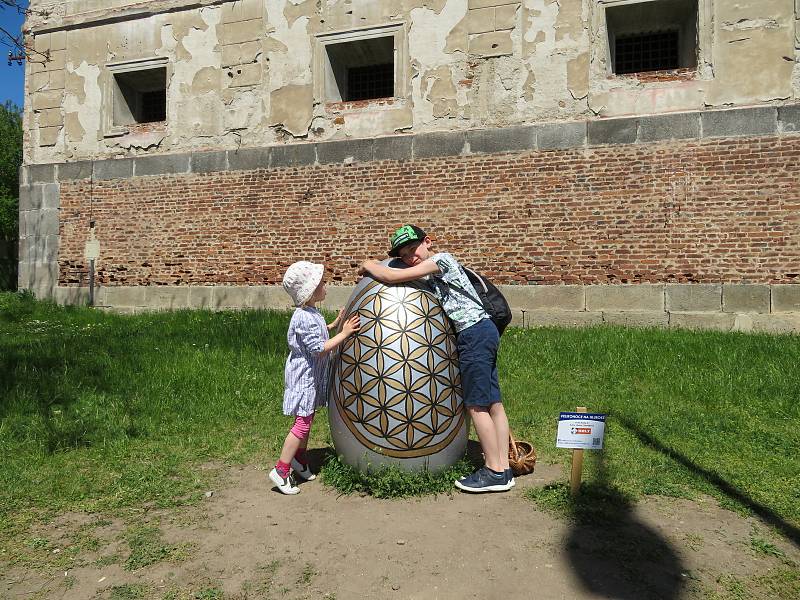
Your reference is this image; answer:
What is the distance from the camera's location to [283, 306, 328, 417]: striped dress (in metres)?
4.25

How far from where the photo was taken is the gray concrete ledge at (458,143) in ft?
32.0

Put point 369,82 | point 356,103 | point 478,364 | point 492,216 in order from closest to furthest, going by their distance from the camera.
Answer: point 478,364
point 492,216
point 356,103
point 369,82

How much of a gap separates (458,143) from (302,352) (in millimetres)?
7677

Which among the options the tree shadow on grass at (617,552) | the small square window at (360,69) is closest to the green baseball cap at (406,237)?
the tree shadow on grass at (617,552)

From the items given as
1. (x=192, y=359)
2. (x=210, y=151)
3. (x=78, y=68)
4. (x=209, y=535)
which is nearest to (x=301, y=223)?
(x=210, y=151)

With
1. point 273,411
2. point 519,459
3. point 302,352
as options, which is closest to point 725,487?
point 519,459

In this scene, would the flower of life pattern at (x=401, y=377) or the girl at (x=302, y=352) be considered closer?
the flower of life pattern at (x=401, y=377)

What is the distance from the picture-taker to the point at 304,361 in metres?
4.36

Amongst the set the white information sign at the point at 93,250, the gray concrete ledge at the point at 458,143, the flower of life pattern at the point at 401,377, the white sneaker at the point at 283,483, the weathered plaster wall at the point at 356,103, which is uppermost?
the weathered plaster wall at the point at 356,103

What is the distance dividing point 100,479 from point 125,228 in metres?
9.87

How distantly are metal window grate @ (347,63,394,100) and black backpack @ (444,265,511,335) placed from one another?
936 cm

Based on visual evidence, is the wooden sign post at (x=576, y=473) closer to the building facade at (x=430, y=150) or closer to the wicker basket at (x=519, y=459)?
the wicker basket at (x=519, y=459)

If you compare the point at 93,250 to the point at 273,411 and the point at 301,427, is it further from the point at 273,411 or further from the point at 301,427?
the point at 301,427

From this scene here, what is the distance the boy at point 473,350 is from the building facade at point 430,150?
6.65 metres
